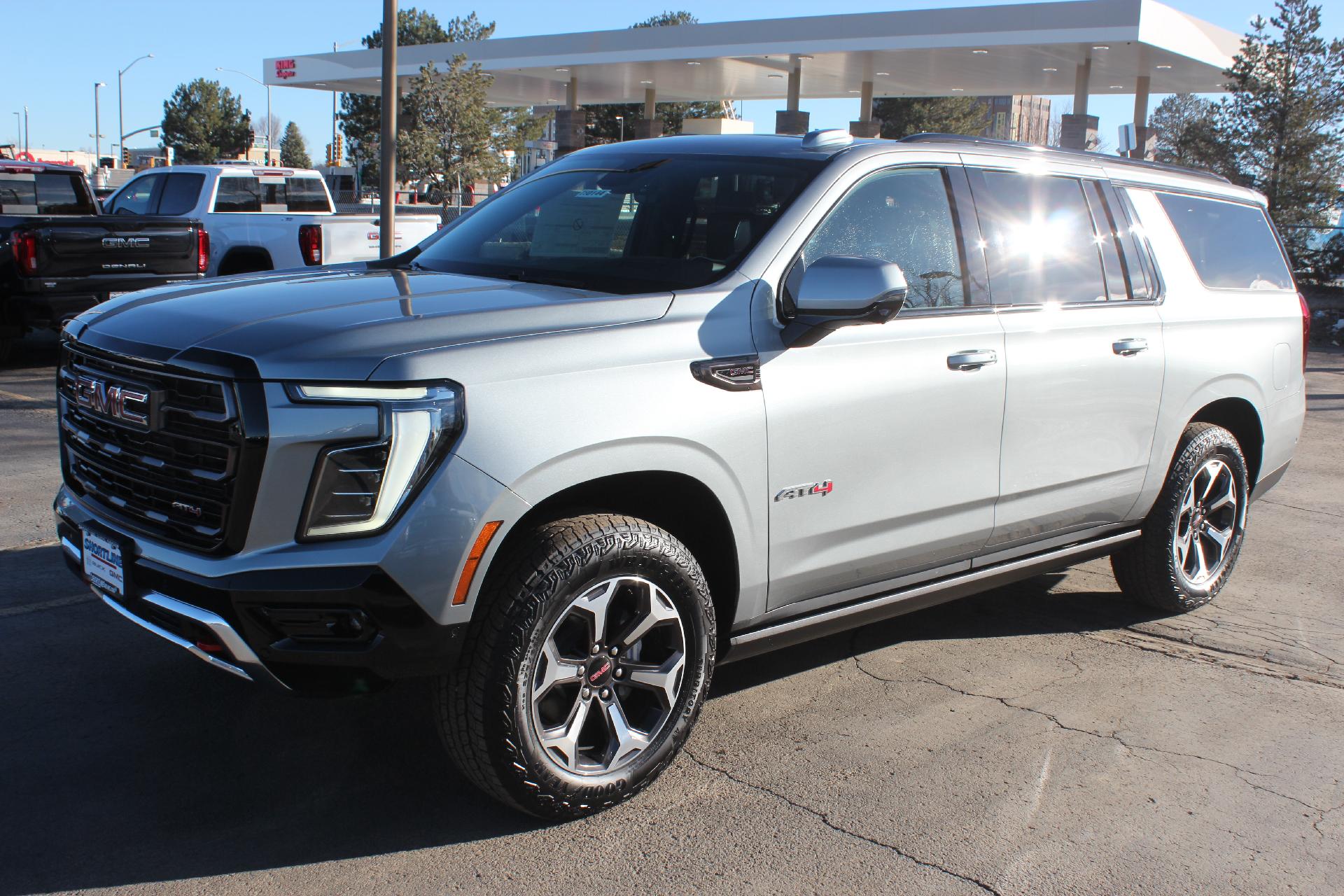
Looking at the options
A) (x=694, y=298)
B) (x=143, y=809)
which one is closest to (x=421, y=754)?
(x=143, y=809)

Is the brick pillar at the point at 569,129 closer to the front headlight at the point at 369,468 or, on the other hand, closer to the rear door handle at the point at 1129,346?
the rear door handle at the point at 1129,346

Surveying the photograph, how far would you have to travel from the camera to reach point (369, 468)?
116 inches

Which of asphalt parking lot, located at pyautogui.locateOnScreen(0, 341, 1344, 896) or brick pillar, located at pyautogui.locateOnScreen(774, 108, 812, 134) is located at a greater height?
brick pillar, located at pyautogui.locateOnScreen(774, 108, 812, 134)

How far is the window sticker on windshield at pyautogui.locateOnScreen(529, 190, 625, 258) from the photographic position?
14.0ft

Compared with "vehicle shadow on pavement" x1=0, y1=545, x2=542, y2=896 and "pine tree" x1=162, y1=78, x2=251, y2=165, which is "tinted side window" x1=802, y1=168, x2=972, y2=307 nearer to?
"vehicle shadow on pavement" x1=0, y1=545, x2=542, y2=896

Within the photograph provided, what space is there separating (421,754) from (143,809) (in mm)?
814

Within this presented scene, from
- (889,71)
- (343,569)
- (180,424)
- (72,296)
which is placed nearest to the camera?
(343,569)

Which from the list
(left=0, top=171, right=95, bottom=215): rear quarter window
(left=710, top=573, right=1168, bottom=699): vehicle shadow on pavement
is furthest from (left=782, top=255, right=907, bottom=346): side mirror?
(left=0, top=171, right=95, bottom=215): rear quarter window

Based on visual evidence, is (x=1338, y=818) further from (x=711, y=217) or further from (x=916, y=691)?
(x=711, y=217)

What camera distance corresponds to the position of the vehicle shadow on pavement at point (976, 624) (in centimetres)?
472

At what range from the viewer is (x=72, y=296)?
11.1 metres

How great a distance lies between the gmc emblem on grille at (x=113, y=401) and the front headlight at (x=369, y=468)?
561 mm

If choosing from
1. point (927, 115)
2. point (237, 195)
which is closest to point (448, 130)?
point (237, 195)

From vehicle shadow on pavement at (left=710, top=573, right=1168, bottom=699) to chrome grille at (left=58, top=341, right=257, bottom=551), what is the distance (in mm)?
2046
